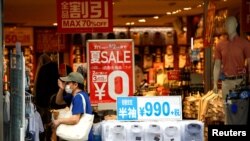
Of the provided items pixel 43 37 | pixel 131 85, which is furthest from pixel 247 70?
pixel 43 37

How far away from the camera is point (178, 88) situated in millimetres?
14484

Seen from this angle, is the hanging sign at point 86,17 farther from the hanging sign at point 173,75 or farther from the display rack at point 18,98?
the hanging sign at point 173,75

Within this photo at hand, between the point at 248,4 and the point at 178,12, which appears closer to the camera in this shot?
the point at 248,4

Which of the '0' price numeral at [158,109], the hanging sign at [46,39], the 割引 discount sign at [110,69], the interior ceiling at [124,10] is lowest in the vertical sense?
the '0' price numeral at [158,109]

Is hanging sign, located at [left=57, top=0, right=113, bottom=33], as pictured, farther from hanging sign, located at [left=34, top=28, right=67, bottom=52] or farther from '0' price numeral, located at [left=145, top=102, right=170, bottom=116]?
hanging sign, located at [left=34, top=28, right=67, bottom=52]

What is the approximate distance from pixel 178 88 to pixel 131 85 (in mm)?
5648

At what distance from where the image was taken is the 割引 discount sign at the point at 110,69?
894 centimetres

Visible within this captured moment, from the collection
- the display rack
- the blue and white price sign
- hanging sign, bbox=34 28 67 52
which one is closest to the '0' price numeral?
the blue and white price sign

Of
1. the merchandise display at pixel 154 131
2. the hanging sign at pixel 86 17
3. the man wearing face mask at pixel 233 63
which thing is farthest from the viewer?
the hanging sign at pixel 86 17

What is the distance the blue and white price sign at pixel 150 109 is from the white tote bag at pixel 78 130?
0.57 meters

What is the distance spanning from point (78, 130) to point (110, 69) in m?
1.78

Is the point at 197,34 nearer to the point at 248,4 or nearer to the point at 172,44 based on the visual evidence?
the point at 172,44

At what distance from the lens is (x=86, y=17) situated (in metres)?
10.6

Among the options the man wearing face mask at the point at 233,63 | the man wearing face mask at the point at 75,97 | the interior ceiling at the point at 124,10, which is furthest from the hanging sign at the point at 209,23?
the man wearing face mask at the point at 75,97
